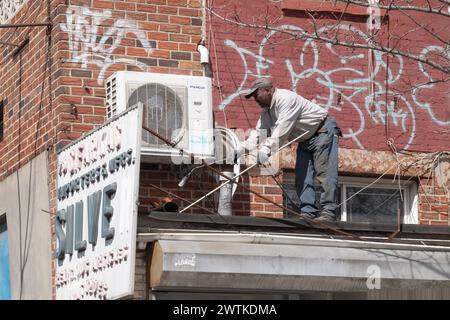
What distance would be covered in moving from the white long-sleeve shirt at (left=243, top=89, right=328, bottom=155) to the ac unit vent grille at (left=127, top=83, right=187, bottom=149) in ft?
2.24

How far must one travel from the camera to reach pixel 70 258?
38.2 feet

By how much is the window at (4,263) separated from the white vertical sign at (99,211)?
8.06 feet

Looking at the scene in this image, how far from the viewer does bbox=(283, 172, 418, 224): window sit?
45.1 feet

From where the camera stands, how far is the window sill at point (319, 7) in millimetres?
13711

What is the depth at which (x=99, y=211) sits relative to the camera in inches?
439

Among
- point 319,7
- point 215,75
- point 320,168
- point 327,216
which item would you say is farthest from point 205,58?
point 327,216

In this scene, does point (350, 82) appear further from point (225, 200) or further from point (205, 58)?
point (225, 200)

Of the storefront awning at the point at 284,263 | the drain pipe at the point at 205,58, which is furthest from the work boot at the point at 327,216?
the drain pipe at the point at 205,58

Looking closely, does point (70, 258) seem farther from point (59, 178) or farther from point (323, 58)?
point (323, 58)

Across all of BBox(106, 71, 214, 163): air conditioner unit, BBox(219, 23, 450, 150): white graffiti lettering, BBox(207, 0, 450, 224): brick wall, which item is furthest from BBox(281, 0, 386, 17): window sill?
BBox(106, 71, 214, 163): air conditioner unit

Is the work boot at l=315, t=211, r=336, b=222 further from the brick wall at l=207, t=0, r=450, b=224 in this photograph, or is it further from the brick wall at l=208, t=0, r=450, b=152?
the brick wall at l=208, t=0, r=450, b=152

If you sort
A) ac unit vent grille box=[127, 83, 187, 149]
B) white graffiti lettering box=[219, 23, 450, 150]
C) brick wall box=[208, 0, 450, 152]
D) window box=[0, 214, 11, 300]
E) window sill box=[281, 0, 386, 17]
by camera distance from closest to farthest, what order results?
ac unit vent grille box=[127, 83, 187, 149]
brick wall box=[208, 0, 450, 152]
white graffiti lettering box=[219, 23, 450, 150]
window sill box=[281, 0, 386, 17]
window box=[0, 214, 11, 300]

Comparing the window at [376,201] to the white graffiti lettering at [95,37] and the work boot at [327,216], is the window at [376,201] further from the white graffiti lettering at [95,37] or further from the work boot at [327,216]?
the white graffiti lettering at [95,37]

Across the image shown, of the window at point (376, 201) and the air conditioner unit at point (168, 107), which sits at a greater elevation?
the air conditioner unit at point (168, 107)
